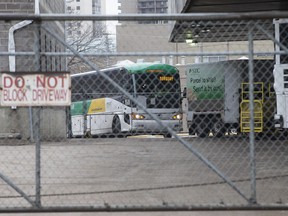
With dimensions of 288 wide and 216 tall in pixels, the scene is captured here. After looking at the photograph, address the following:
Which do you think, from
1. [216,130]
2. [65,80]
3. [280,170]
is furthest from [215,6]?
[65,80]

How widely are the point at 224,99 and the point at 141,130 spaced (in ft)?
27.1

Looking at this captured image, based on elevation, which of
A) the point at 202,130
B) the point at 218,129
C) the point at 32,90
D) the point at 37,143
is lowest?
the point at 218,129

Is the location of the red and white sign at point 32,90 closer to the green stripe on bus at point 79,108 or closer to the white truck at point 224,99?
the white truck at point 224,99

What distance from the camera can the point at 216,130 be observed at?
2716 cm

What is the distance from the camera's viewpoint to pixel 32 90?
5.57 m

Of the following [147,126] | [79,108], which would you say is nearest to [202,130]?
[147,126]

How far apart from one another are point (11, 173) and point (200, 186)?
450cm

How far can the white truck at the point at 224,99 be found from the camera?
2485 cm

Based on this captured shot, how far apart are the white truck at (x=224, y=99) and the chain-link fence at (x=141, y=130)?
2.8 inches

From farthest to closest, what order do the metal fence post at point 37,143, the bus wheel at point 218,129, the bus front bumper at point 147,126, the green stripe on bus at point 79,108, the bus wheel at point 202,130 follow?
1. the bus wheel at point 218,129
2. the green stripe on bus at point 79,108
3. the bus wheel at point 202,130
4. the bus front bumper at point 147,126
5. the metal fence post at point 37,143

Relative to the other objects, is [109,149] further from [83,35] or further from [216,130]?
[83,35]

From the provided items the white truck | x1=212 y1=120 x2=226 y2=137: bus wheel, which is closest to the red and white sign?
the white truck

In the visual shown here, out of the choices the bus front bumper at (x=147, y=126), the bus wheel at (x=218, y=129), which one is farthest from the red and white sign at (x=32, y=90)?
the bus wheel at (x=218, y=129)

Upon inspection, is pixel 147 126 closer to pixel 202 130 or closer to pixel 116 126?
pixel 116 126
